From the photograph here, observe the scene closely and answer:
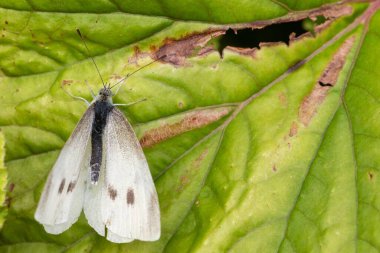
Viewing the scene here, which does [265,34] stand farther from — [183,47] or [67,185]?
[67,185]

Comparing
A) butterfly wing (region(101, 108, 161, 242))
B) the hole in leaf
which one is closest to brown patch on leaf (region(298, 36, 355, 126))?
the hole in leaf

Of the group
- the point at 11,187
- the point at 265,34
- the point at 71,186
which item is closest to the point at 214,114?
the point at 265,34

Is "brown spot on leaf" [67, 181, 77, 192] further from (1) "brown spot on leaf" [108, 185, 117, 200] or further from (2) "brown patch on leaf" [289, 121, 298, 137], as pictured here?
(2) "brown patch on leaf" [289, 121, 298, 137]

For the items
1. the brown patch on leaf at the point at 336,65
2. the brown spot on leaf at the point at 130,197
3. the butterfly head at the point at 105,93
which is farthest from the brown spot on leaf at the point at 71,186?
the brown patch on leaf at the point at 336,65

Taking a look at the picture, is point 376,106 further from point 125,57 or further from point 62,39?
point 62,39

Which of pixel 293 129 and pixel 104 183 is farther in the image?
pixel 104 183

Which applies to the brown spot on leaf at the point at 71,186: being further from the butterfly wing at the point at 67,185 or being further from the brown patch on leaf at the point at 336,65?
the brown patch on leaf at the point at 336,65
